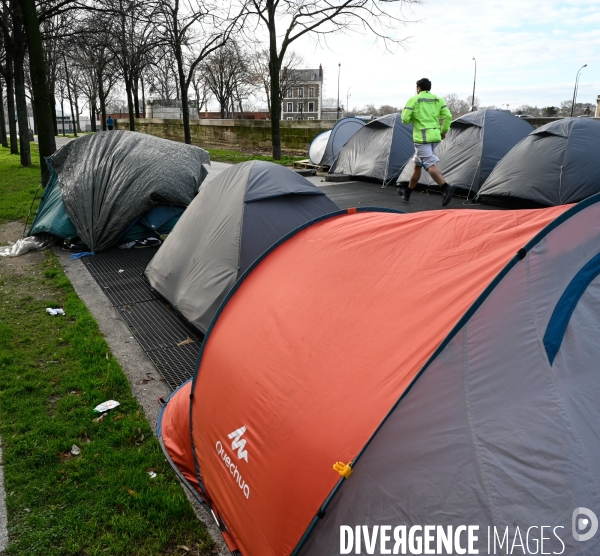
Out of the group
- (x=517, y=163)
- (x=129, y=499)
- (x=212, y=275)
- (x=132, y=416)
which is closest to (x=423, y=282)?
(x=129, y=499)

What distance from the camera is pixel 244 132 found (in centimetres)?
2808

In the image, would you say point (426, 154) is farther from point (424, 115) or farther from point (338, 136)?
point (338, 136)

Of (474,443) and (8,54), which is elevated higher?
(8,54)

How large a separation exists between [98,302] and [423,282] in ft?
15.7

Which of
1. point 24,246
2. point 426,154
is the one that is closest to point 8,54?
point 24,246

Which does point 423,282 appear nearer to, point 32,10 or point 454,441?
point 454,441

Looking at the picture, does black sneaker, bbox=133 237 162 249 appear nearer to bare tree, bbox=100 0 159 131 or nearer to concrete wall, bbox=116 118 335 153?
bare tree, bbox=100 0 159 131

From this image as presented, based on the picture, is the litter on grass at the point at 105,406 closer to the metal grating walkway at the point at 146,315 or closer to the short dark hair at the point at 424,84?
the metal grating walkway at the point at 146,315

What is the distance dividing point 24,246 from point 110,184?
170cm

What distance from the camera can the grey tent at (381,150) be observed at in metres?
13.2

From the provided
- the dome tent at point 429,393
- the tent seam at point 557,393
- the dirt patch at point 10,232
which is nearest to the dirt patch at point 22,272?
the dirt patch at point 10,232

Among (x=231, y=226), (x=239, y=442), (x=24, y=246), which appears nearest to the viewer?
(x=239, y=442)

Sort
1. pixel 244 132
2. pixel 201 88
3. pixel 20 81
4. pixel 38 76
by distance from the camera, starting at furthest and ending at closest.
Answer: pixel 201 88 → pixel 244 132 → pixel 20 81 → pixel 38 76

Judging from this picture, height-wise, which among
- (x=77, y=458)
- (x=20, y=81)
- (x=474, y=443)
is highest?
(x=20, y=81)
